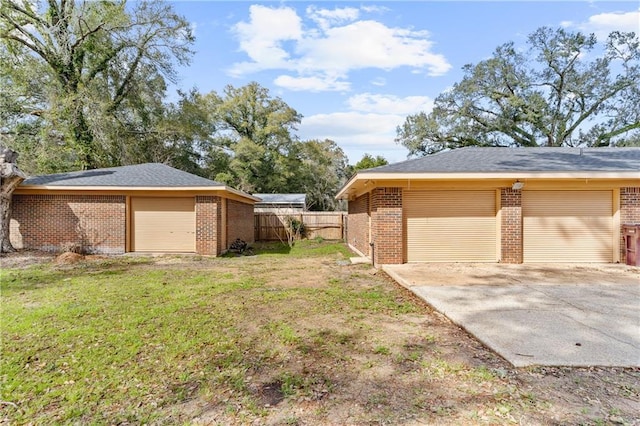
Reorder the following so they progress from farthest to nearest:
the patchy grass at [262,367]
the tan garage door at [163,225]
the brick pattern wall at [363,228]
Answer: the tan garage door at [163,225] < the brick pattern wall at [363,228] < the patchy grass at [262,367]

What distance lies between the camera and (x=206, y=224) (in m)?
10.6

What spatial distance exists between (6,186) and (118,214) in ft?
9.54

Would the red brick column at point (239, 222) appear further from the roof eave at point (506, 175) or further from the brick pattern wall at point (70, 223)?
the roof eave at point (506, 175)

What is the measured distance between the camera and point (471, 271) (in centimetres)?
722

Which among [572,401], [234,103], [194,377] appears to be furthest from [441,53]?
[234,103]

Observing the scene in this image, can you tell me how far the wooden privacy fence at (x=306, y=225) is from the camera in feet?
56.9

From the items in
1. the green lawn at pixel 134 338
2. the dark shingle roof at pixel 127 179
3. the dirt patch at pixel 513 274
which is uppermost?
the dark shingle roof at pixel 127 179

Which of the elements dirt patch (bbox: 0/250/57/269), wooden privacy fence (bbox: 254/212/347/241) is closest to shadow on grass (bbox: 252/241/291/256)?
wooden privacy fence (bbox: 254/212/347/241)

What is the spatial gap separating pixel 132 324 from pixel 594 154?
40.3ft

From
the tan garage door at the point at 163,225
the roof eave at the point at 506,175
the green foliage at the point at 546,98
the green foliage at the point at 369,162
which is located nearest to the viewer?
the roof eave at the point at 506,175

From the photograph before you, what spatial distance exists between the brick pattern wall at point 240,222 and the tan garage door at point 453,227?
22.9 ft

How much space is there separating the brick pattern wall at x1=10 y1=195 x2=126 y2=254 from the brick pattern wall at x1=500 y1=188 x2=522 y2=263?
11042mm

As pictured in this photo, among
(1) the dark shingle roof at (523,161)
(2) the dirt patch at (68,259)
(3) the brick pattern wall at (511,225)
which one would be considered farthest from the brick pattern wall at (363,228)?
(2) the dirt patch at (68,259)

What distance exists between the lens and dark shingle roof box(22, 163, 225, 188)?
34.0 feet
